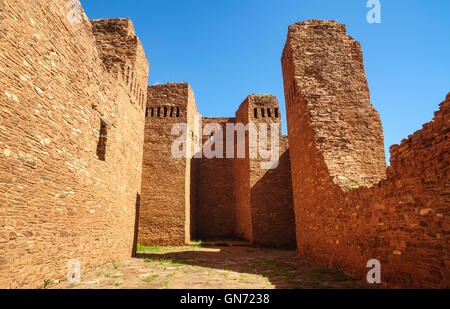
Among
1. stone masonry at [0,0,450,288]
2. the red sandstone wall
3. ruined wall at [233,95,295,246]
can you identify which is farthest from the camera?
ruined wall at [233,95,295,246]

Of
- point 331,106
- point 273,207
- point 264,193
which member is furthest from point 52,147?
point 273,207

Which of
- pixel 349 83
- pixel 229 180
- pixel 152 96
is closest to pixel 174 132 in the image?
pixel 152 96

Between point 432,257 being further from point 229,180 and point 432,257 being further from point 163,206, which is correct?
point 229,180

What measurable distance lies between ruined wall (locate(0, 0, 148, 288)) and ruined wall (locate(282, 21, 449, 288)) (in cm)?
623

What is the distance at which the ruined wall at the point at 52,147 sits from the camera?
438 centimetres

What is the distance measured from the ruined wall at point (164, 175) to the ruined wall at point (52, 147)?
6.21 metres

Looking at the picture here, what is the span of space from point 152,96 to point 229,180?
7.62 metres

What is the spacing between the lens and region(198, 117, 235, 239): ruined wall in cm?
1864

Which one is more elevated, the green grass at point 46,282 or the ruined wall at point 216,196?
the ruined wall at point 216,196

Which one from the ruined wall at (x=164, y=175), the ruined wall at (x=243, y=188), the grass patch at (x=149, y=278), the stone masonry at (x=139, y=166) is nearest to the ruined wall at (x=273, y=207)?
the stone masonry at (x=139, y=166)

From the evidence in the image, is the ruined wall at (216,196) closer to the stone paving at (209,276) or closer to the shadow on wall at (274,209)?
the shadow on wall at (274,209)

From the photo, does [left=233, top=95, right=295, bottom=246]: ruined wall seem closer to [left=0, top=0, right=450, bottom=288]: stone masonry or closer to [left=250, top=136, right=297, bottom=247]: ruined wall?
[left=250, top=136, right=297, bottom=247]: ruined wall

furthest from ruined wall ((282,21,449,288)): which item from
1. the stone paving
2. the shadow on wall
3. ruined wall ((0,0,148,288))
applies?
ruined wall ((0,0,148,288))
